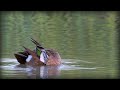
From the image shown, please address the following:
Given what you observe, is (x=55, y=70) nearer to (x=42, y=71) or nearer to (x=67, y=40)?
(x=42, y=71)

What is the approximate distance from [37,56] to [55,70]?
0.22 metres

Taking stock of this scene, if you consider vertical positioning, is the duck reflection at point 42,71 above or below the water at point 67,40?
below

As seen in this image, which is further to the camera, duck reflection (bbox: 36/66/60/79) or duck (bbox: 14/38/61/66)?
duck (bbox: 14/38/61/66)

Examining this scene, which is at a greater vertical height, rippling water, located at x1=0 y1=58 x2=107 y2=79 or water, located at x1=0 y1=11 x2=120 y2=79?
water, located at x1=0 y1=11 x2=120 y2=79

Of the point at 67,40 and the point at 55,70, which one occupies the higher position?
the point at 67,40

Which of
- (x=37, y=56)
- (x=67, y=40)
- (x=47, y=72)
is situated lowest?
(x=47, y=72)

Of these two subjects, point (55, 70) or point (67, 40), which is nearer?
point (55, 70)

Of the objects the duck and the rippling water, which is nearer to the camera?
the rippling water

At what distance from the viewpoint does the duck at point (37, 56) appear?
5.98 meters

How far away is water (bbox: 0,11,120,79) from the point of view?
5859 mm

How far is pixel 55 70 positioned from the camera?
19.5ft

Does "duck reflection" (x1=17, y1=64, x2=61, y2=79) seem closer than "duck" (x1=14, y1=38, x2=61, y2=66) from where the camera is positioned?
Yes

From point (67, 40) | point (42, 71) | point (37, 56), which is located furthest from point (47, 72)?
point (67, 40)

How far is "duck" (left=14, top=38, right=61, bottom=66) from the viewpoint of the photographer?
235 inches
